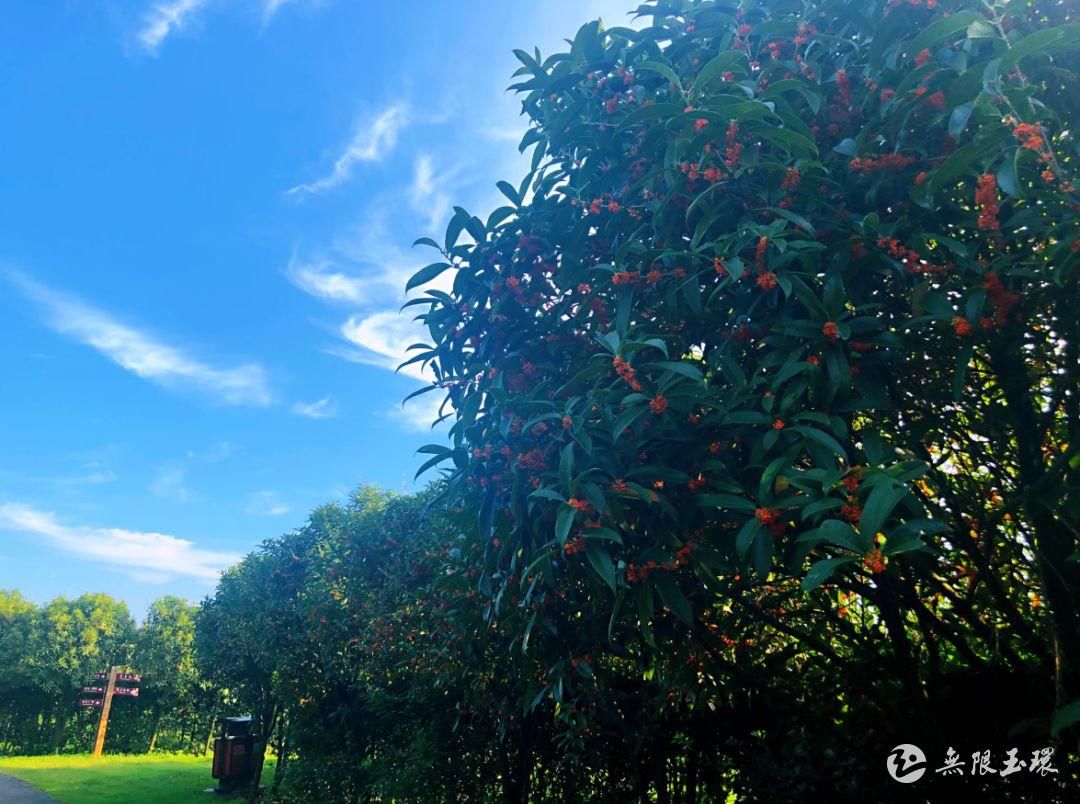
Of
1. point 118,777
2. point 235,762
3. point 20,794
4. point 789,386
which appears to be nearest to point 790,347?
point 789,386

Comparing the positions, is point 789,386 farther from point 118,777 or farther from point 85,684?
point 85,684

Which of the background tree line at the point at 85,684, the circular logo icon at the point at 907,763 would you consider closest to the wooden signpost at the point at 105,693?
Result: the background tree line at the point at 85,684

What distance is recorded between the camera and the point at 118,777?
12609 mm

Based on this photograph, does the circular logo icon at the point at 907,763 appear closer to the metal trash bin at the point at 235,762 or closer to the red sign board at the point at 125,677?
the metal trash bin at the point at 235,762

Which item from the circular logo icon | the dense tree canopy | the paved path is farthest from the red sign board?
the circular logo icon

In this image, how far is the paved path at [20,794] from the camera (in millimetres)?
9328

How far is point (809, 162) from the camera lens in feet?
6.20

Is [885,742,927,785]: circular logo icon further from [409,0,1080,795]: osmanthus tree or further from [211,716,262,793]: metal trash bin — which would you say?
[211,716,262,793]: metal trash bin

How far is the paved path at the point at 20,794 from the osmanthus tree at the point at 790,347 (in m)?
10.9

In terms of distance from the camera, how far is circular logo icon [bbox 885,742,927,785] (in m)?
2.44

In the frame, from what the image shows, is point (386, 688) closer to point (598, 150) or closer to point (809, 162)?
point (598, 150)

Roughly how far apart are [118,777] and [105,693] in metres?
6.58

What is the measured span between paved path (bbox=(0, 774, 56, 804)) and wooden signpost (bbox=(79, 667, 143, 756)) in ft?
20.3

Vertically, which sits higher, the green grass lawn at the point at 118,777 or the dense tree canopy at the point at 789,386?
the dense tree canopy at the point at 789,386
